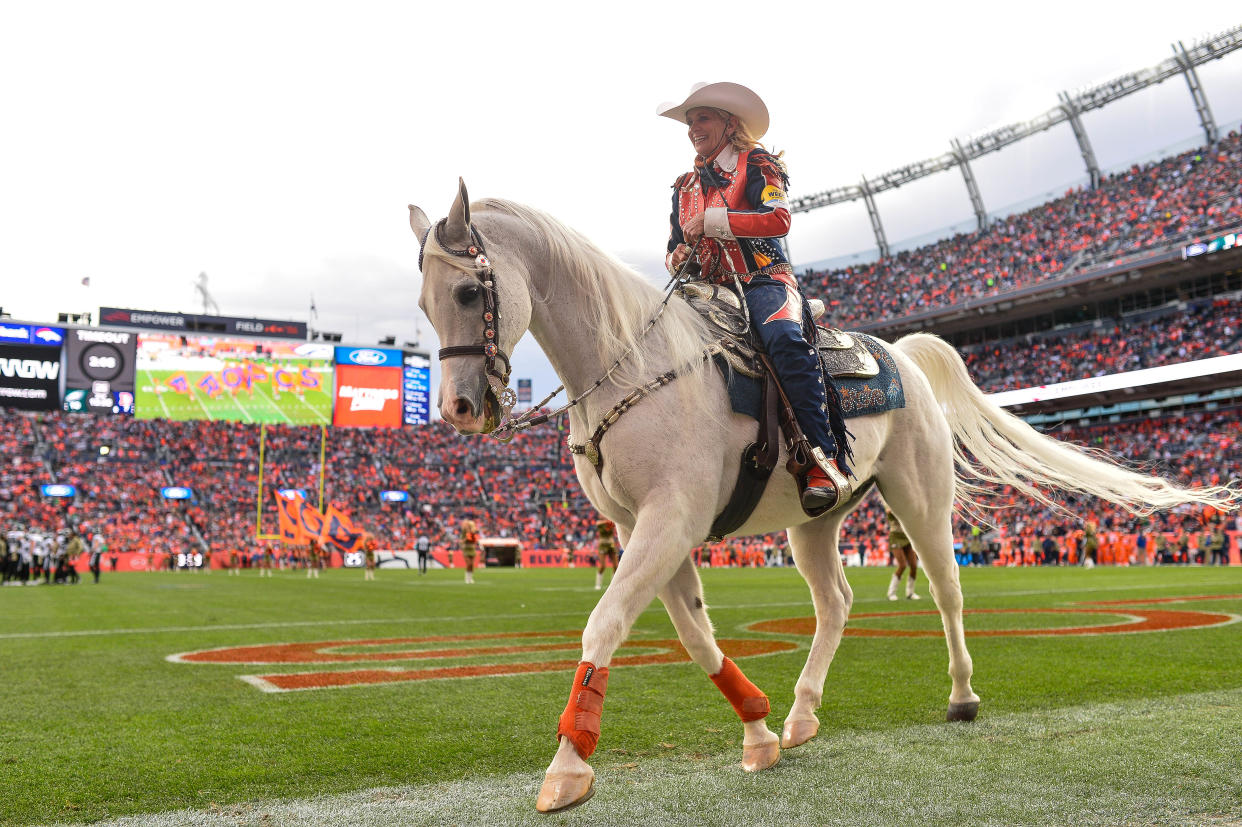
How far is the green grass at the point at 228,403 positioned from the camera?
48312mm

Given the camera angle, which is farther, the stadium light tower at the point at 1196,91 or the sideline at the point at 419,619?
the stadium light tower at the point at 1196,91

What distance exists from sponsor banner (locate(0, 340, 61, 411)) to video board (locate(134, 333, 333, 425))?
155 inches

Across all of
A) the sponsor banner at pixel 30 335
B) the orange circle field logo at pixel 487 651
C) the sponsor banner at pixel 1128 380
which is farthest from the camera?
the sponsor banner at pixel 30 335

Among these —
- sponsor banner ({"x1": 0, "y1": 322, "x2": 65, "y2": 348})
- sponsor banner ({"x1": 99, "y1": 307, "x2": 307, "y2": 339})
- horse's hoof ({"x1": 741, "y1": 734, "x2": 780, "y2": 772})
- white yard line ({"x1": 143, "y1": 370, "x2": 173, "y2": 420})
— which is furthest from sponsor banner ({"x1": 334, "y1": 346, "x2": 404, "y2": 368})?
horse's hoof ({"x1": 741, "y1": 734, "x2": 780, "y2": 772})

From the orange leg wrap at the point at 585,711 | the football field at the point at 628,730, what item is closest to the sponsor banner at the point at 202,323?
the football field at the point at 628,730

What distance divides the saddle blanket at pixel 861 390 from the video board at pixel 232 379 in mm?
47013

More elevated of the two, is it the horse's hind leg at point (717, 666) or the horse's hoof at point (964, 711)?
the horse's hind leg at point (717, 666)

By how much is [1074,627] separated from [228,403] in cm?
4733

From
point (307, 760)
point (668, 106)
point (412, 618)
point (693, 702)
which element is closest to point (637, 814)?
point (307, 760)

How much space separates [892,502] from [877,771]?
1514 millimetres

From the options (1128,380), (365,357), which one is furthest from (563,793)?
(365,357)

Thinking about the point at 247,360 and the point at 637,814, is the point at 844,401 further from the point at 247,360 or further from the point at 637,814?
the point at 247,360

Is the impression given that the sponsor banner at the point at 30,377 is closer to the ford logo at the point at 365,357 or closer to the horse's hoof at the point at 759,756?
the ford logo at the point at 365,357

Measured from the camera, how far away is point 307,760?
4117 mm
